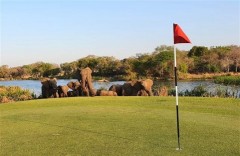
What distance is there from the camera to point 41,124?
794 cm

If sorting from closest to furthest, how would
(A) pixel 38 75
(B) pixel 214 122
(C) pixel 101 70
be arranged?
(B) pixel 214 122, (C) pixel 101 70, (A) pixel 38 75

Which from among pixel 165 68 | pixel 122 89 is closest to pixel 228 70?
pixel 165 68

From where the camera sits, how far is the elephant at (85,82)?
669 inches

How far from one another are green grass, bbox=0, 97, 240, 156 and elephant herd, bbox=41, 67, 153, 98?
19.2 feet

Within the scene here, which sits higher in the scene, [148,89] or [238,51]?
[238,51]

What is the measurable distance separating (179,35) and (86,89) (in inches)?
467

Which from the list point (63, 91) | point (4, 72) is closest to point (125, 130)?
point (63, 91)

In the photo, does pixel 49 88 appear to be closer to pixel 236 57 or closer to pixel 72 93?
pixel 72 93

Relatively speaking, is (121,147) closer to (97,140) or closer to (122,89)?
(97,140)

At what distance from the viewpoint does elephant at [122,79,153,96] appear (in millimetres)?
17188

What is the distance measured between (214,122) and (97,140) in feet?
9.78

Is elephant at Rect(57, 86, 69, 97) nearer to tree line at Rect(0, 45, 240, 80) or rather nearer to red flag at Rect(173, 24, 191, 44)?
red flag at Rect(173, 24, 191, 44)

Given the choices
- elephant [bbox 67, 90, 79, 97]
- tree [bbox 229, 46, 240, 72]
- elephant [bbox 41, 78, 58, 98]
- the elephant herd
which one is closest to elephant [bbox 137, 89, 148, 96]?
the elephant herd

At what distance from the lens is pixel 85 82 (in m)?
17.2
